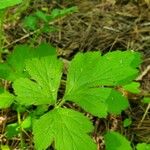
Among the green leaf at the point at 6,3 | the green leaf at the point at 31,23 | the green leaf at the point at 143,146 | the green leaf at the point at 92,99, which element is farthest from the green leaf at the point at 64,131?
the green leaf at the point at 31,23

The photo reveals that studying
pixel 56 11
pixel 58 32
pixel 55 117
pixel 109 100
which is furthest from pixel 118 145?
pixel 58 32

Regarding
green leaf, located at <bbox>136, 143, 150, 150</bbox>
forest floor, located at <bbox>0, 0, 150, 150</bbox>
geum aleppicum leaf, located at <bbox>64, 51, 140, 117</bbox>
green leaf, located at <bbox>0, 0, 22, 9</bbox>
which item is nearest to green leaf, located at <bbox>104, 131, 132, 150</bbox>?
green leaf, located at <bbox>136, 143, 150, 150</bbox>

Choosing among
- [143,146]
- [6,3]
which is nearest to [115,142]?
[143,146]

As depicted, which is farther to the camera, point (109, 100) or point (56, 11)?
point (56, 11)

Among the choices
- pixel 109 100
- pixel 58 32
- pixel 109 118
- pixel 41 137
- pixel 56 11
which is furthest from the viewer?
pixel 58 32

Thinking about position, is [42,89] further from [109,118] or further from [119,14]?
[119,14]

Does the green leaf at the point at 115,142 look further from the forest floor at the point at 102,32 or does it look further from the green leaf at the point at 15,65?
the green leaf at the point at 15,65
